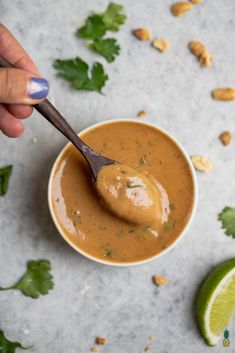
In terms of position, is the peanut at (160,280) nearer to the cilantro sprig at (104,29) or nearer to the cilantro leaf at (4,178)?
the cilantro leaf at (4,178)

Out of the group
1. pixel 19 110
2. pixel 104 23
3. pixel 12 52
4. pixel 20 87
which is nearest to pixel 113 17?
pixel 104 23

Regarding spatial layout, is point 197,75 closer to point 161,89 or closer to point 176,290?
point 161,89

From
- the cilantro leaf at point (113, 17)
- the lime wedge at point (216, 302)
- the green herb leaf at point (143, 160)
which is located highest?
the cilantro leaf at point (113, 17)

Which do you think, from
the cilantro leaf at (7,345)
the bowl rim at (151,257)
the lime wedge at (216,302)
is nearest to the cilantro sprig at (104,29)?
the bowl rim at (151,257)

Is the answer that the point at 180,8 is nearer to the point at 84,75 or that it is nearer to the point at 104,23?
the point at 104,23

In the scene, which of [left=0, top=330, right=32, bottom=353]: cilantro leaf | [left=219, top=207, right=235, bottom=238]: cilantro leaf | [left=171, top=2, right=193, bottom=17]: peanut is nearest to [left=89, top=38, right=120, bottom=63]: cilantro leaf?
[left=171, top=2, right=193, bottom=17]: peanut
